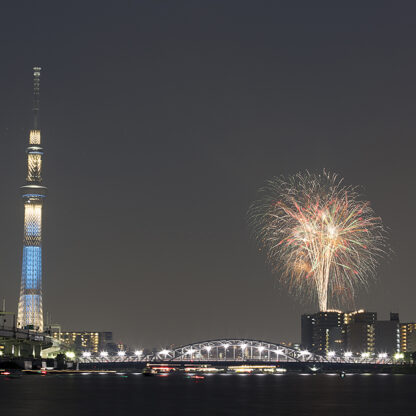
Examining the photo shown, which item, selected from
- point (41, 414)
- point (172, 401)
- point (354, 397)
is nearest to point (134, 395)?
point (172, 401)

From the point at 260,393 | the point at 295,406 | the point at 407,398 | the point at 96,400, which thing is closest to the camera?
the point at 295,406

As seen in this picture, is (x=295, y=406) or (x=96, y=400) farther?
(x=96, y=400)

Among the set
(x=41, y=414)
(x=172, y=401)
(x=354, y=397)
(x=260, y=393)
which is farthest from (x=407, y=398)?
(x=41, y=414)

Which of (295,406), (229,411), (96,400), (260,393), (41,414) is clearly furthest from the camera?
(260,393)

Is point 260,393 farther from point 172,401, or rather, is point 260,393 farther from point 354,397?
point 172,401

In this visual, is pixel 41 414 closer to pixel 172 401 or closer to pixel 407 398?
pixel 172 401

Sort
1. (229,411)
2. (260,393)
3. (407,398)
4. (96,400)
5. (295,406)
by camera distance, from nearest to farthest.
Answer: (229,411) < (295,406) < (96,400) < (407,398) < (260,393)

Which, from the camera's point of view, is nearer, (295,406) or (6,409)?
(6,409)

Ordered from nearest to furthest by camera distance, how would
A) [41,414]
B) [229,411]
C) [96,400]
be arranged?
[41,414], [229,411], [96,400]
